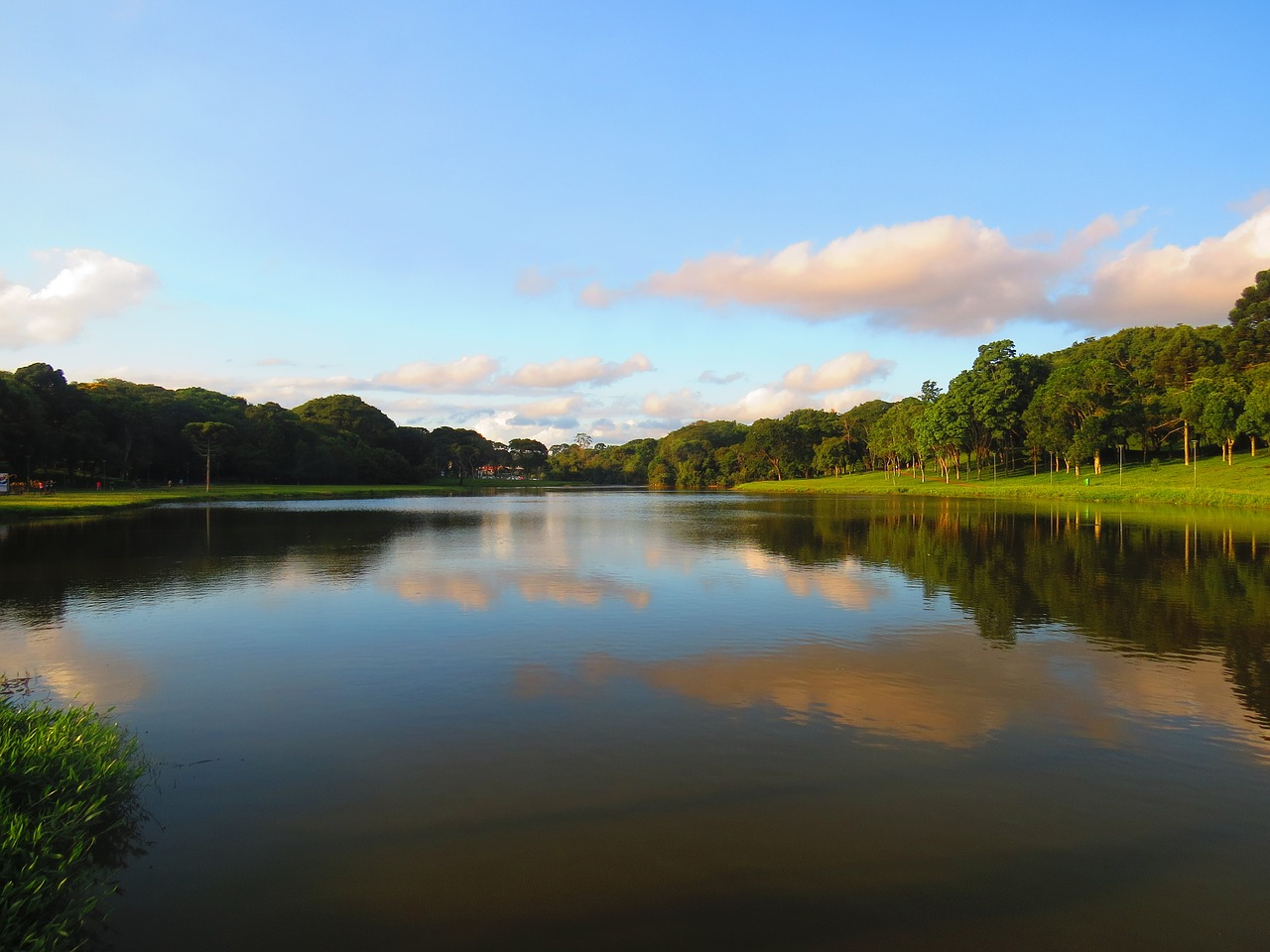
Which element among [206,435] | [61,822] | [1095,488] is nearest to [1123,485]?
[1095,488]

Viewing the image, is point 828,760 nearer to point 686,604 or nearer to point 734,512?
point 686,604

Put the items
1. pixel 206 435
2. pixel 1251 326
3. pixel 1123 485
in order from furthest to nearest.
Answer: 1. pixel 206 435
2. pixel 1251 326
3. pixel 1123 485

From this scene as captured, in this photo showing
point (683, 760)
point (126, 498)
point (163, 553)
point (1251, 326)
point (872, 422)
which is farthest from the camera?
point (872, 422)

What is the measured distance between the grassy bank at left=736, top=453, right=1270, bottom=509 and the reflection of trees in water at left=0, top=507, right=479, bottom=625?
4701cm

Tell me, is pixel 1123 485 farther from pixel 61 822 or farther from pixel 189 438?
pixel 189 438

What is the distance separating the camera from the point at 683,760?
8.27 metres

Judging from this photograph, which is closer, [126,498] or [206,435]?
[126,498]

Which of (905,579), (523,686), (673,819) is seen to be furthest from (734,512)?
(673,819)

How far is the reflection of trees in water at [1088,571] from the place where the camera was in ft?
46.6

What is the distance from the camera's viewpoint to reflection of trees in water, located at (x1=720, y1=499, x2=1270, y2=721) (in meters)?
14.2

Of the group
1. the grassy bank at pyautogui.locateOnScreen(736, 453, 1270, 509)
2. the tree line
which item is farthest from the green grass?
the tree line

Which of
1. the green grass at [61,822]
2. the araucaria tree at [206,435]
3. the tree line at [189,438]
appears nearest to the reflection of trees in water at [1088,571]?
the green grass at [61,822]

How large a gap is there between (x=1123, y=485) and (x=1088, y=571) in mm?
48946

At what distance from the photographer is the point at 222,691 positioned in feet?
35.1
